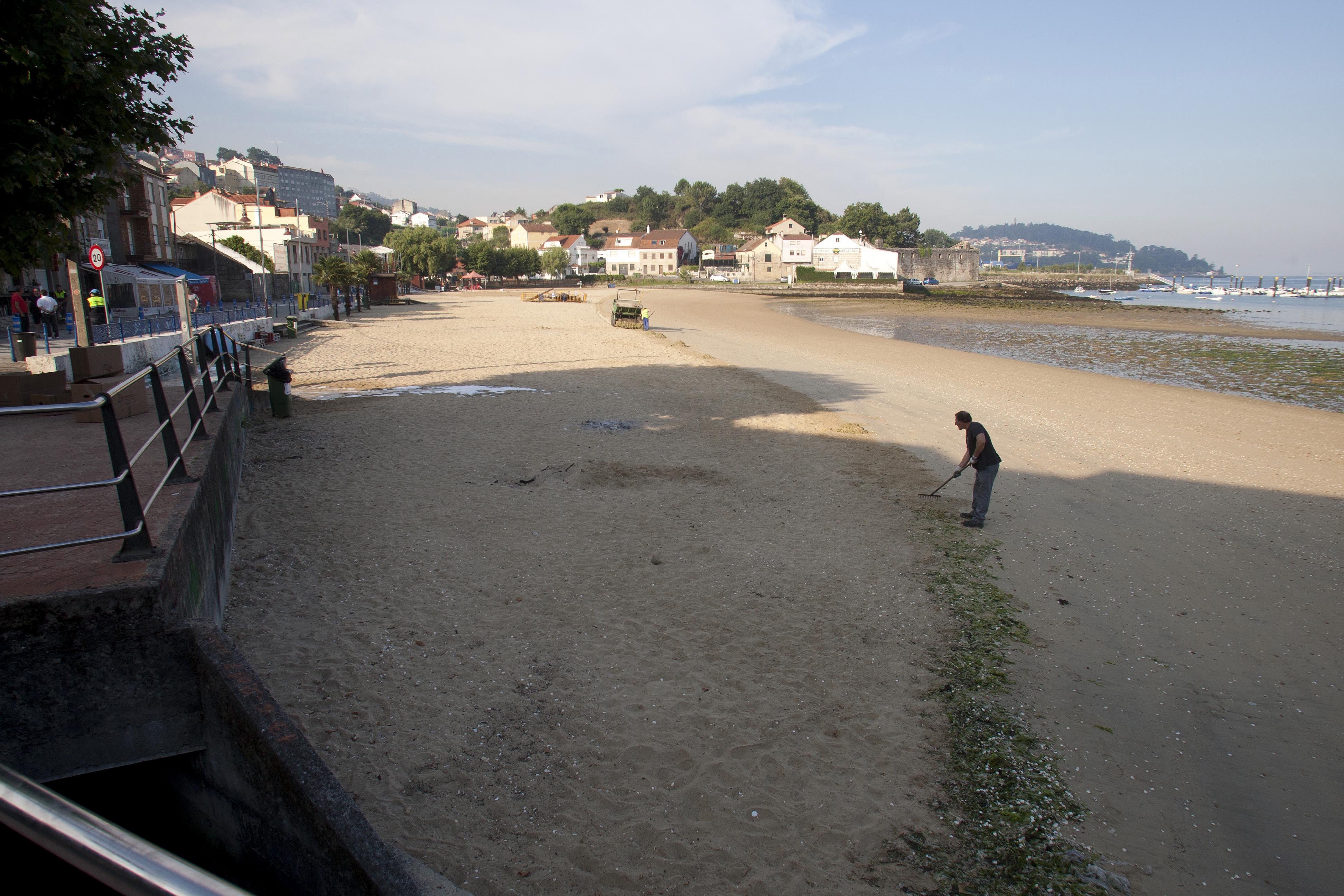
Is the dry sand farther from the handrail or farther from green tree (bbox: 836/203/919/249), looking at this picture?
green tree (bbox: 836/203/919/249)

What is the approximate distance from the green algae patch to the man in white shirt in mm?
21390

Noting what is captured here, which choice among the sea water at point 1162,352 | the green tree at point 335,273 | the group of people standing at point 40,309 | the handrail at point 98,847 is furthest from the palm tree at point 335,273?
the handrail at point 98,847

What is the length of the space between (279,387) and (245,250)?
1951 inches

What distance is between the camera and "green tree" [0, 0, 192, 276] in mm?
6902

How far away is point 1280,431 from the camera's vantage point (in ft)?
50.1

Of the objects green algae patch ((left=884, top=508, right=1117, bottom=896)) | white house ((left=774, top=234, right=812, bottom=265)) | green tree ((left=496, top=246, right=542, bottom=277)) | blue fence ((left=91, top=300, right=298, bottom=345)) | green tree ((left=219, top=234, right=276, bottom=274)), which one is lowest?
green algae patch ((left=884, top=508, right=1117, bottom=896))

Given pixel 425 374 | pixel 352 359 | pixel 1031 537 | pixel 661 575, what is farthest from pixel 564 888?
pixel 352 359

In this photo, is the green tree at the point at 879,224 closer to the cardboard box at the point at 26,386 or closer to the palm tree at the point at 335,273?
the palm tree at the point at 335,273

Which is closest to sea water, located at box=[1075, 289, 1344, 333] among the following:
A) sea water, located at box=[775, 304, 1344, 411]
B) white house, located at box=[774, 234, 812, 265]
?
sea water, located at box=[775, 304, 1344, 411]

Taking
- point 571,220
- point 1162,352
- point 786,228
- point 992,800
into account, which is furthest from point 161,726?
point 571,220

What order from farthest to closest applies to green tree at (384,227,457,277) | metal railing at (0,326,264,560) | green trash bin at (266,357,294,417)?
green tree at (384,227,457,277), green trash bin at (266,357,294,417), metal railing at (0,326,264,560)

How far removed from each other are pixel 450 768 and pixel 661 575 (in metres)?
3.17

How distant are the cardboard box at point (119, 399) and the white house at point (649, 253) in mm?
111958

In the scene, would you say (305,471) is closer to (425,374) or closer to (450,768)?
(450,768)
